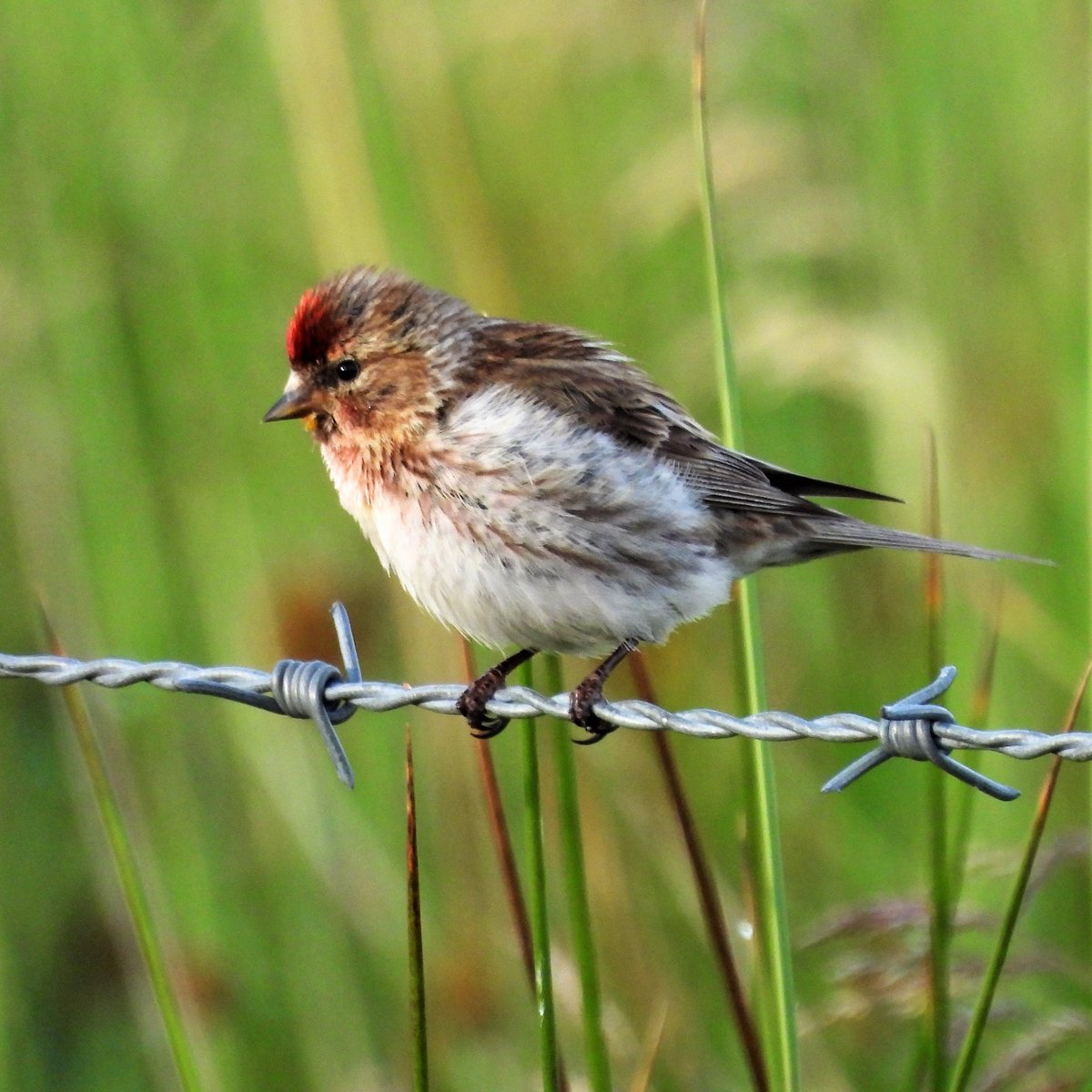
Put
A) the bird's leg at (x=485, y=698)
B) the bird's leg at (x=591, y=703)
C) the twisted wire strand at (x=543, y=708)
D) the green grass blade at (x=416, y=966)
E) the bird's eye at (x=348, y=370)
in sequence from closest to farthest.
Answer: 1. the twisted wire strand at (x=543, y=708)
2. the green grass blade at (x=416, y=966)
3. the bird's leg at (x=485, y=698)
4. the bird's leg at (x=591, y=703)
5. the bird's eye at (x=348, y=370)

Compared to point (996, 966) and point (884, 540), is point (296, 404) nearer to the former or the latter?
point (884, 540)

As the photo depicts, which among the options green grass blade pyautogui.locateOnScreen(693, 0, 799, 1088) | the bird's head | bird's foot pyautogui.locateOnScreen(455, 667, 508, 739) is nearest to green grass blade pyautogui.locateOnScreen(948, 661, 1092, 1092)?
green grass blade pyautogui.locateOnScreen(693, 0, 799, 1088)

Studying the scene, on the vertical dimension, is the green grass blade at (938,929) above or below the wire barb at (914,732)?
below

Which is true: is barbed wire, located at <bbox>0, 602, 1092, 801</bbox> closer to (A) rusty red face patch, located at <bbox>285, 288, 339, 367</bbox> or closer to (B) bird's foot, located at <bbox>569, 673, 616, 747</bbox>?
(B) bird's foot, located at <bbox>569, 673, 616, 747</bbox>

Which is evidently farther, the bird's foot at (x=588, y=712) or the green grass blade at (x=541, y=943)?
the bird's foot at (x=588, y=712)

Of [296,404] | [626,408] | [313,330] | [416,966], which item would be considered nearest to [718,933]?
[416,966]

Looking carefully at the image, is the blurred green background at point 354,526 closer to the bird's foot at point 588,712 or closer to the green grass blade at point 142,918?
the bird's foot at point 588,712

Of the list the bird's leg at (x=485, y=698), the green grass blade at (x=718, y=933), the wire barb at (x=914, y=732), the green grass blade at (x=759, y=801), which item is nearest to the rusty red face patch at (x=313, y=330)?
the bird's leg at (x=485, y=698)
